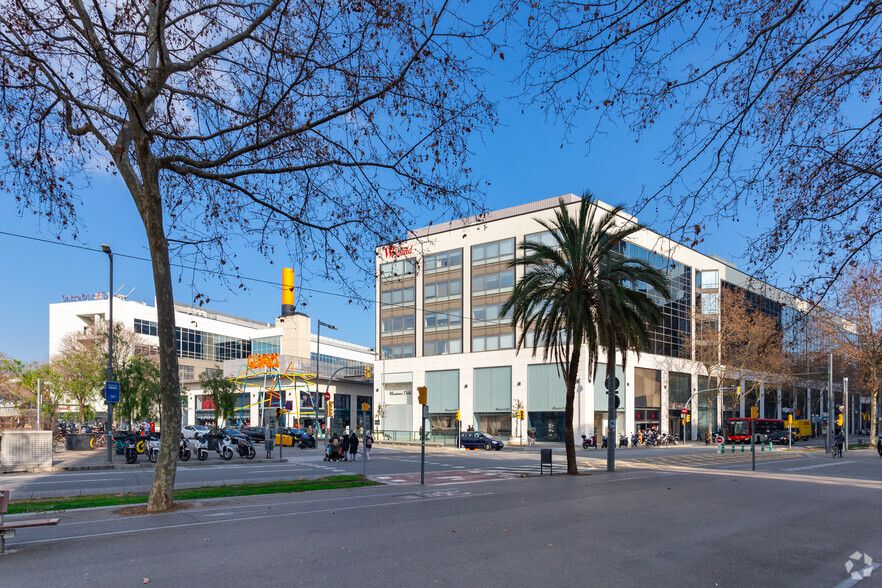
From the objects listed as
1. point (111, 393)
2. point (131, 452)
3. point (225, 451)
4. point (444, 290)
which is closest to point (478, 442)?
point (444, 290)

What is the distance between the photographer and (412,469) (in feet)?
93.8

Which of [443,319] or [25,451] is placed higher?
[443,319]

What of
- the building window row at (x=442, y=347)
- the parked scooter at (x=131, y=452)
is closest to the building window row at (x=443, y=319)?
the building window row at (x=442, y=347)

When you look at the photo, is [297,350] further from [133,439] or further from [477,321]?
[133,439]

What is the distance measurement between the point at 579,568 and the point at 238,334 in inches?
3924

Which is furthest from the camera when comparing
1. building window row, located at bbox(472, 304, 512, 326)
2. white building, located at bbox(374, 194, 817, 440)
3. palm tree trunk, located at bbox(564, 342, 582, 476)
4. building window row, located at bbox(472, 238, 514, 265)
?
building window row, located at bbox(472, 304, 512, 326)

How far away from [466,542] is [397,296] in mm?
62007

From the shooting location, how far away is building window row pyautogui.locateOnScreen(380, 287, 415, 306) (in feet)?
230

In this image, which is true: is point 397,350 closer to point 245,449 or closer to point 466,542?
point 245,449

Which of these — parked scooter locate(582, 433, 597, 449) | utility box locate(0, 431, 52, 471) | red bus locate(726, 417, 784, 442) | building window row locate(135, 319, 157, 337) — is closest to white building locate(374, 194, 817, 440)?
red bus locate(726, 417, 784, 442)

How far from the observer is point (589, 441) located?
2053 inches

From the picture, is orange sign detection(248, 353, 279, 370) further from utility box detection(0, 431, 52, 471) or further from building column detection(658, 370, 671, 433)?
utility box detection(0, 431, 52, 471)

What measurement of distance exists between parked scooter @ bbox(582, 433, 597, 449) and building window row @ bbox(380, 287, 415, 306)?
25041 mm

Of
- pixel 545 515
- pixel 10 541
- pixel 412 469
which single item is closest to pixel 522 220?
pixel 412 469
